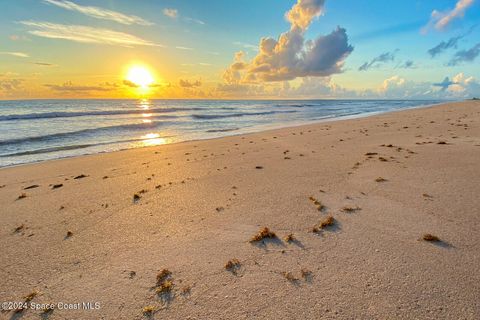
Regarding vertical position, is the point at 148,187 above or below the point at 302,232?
below

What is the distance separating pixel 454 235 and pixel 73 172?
10.8 metres

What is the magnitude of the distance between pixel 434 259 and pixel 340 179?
357cm

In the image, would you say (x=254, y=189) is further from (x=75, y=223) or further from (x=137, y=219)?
(x=75, y=223)

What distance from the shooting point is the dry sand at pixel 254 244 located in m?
3.05

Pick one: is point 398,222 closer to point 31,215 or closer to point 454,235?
point 454,235

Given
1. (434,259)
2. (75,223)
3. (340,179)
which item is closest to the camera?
(434,259)

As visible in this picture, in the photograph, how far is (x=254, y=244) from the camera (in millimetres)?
4191

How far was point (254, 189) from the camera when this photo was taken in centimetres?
666

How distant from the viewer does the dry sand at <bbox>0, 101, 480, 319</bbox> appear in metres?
3.05

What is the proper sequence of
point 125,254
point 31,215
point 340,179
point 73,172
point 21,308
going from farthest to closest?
point 73,172 → point 340,179 → point 31,215 → point 125,254 → point 21,308

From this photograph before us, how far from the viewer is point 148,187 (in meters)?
7.18

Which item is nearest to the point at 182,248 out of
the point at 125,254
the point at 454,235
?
the point at 125,254

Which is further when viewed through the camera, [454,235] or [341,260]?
[454,235]

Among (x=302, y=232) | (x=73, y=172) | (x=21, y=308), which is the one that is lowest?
(x=73, y=172)
